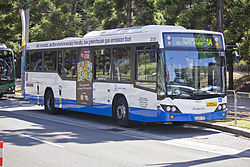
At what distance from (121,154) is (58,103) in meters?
8.90

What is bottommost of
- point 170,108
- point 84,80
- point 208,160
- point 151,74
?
point 208,160

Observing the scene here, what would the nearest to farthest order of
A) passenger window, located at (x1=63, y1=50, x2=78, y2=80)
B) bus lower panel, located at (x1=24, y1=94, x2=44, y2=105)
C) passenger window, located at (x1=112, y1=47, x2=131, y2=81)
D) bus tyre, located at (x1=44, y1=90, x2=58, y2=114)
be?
passenger window, located at (x1=112, y1=47, x2=131, y2=81), passenger window, located at (x1=63, y1=50, x2=78, y2=80), bus tyre, located at (x1=44, y1=90, x2=58, y2=114), bus lower panel, located at (x1=24, y1=94, x2=44, y2=105)

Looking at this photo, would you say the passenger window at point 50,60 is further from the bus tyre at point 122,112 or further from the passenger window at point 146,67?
the passenger window at point 146,67

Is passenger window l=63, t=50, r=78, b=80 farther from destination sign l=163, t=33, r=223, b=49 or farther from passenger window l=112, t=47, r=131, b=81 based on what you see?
destination sign l=163, t=33, r=223, b=49

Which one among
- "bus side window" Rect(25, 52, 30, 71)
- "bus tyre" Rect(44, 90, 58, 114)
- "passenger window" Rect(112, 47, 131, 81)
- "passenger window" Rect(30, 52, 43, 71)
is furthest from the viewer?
"bus side window" Rect(25, 52, 30, 71)

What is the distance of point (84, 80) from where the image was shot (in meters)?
16.4

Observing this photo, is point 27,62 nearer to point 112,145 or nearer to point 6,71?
point 6,71

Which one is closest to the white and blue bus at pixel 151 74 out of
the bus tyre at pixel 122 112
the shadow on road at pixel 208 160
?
the bus tyre at pixel 122 112

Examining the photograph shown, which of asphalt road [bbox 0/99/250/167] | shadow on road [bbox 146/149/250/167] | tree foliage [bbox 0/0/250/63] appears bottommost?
shadow on road [bbox 146/149/250/167]

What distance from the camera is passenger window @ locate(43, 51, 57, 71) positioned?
60.6 feet

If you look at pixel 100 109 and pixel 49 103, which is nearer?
pixel 100 109

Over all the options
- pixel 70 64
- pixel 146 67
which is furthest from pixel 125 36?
pixel 70 64

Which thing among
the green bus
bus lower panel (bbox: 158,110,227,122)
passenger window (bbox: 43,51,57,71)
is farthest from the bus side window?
bus lower panel (bbox: 158,110,227,122)

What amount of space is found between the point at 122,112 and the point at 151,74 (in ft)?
6.45
